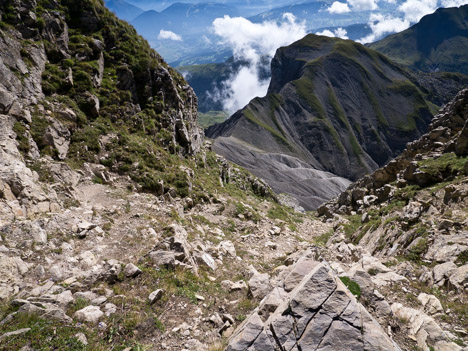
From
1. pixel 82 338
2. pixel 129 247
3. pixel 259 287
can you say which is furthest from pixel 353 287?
pixel 129 247

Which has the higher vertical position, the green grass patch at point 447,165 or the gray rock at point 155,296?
the gray rock at point 155,296

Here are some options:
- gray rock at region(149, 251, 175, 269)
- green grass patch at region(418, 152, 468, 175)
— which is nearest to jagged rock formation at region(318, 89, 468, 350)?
green grass patch at region(418, 152, 468, 175)

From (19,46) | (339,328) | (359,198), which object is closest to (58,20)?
(19,46)

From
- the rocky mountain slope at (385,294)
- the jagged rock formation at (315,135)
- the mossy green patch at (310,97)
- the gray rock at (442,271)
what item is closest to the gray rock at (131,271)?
the rocky mountain slope at (385,294)

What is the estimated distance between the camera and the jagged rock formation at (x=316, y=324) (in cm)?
563

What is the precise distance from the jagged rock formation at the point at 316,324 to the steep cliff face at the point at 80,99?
11.0 meters

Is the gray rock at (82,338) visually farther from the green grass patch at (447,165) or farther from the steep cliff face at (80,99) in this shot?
the green grass patch at (447,165)

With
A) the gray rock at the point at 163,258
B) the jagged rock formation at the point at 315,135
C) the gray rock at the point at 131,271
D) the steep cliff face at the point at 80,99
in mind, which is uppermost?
the steep cliff face at the point at 80,99

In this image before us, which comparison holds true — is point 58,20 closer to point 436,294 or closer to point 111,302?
point 111,302

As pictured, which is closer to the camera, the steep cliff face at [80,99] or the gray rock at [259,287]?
the gray rock at [259,287]

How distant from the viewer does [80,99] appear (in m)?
22.1

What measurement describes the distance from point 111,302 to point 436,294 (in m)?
11.0

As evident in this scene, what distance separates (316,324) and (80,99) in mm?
24044

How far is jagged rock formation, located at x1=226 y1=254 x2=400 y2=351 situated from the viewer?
5.63 meters
